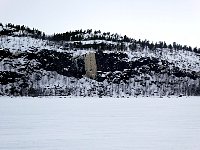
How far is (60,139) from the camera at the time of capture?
2042cm

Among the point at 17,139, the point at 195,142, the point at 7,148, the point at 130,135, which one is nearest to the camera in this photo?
the point at 7,148

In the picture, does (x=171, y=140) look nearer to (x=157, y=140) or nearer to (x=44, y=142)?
(x=157, y=140)

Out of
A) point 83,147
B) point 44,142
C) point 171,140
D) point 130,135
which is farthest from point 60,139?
point 171,140

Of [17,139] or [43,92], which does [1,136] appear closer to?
[17,139]

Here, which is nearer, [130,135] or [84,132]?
[130,135]

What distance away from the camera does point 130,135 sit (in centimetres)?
2238

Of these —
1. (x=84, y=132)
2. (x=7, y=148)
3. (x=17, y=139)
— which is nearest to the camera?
(x=7, y=148)

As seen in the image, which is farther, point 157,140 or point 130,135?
point 130,135

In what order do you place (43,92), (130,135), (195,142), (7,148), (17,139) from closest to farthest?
(7,148), (195,142), (17,139), (130,135), (43,92)

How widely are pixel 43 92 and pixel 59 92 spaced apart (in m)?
10.5

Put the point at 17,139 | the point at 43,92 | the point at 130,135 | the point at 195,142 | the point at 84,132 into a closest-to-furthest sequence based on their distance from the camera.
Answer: the point at 195,142 < the point at 17,139 < the point at 130,135 < the point at 84,132 < the point at 43,92

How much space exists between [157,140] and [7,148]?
821 centimetres

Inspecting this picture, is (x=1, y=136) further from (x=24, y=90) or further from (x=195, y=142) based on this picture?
(x=24, y=90)

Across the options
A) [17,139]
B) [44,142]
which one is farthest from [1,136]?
[44,142]
